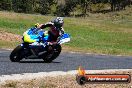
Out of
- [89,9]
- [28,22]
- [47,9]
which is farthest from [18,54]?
[89,9]

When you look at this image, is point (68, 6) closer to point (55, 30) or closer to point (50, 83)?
point (55, 30)

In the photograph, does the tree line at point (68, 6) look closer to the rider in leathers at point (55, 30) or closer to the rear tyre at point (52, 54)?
the rear tyre at point (52, 54)

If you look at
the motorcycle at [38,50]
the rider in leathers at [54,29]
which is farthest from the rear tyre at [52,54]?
the rider in leathers at [54,29]

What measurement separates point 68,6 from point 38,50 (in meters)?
130

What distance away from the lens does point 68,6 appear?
146 metres

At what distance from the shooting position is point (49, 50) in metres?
17.5

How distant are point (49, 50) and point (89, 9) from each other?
135567 millimetres

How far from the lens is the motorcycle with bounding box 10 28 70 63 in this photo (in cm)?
1662

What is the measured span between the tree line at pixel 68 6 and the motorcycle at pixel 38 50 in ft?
360

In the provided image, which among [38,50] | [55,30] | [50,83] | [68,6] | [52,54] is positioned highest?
[55,30]

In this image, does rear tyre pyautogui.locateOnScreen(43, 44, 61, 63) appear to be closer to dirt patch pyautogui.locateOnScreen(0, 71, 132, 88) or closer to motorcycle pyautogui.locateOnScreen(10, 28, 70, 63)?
motorcycle pyautogui.locateOnScreen(10, 28, 70, 63)

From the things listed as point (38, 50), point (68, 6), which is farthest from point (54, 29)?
point (68, 6)

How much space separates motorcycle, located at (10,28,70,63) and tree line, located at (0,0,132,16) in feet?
360

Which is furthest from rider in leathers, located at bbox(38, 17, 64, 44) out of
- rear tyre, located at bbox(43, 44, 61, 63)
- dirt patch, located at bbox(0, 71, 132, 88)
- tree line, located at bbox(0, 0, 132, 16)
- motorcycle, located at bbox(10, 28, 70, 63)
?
tree line, located at bbox(0, 0, 132, 16)
